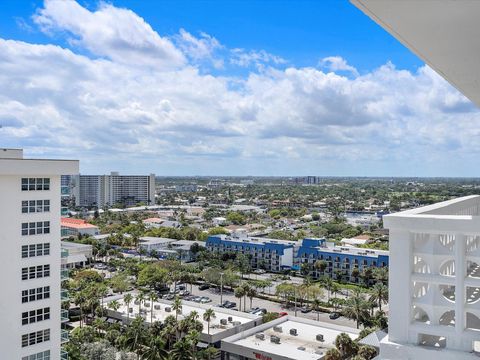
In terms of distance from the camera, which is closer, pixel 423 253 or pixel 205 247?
pixel 423 253

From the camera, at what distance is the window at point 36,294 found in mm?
10505

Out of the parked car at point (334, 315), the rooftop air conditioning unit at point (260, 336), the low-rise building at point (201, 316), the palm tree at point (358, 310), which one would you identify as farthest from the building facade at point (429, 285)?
the parked car at point (334, 315)

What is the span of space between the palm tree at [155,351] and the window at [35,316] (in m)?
6.03

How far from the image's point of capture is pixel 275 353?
16.5 m

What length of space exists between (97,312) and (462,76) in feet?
70.4

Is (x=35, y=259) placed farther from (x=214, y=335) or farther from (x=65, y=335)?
(x=214, y=335)

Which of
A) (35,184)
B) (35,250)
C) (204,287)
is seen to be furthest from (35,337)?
(204,287)

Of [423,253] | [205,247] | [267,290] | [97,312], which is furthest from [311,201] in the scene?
[423,253]

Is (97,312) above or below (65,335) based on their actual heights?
below

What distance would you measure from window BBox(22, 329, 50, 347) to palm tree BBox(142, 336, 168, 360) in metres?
5.84

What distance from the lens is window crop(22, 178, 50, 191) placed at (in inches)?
419

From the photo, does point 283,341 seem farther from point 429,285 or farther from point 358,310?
point 429,285

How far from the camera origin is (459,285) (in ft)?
16.4

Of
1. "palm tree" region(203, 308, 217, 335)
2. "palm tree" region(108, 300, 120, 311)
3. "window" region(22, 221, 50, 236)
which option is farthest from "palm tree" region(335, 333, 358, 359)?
"palm tree" region(108, 300, 120, 311)
